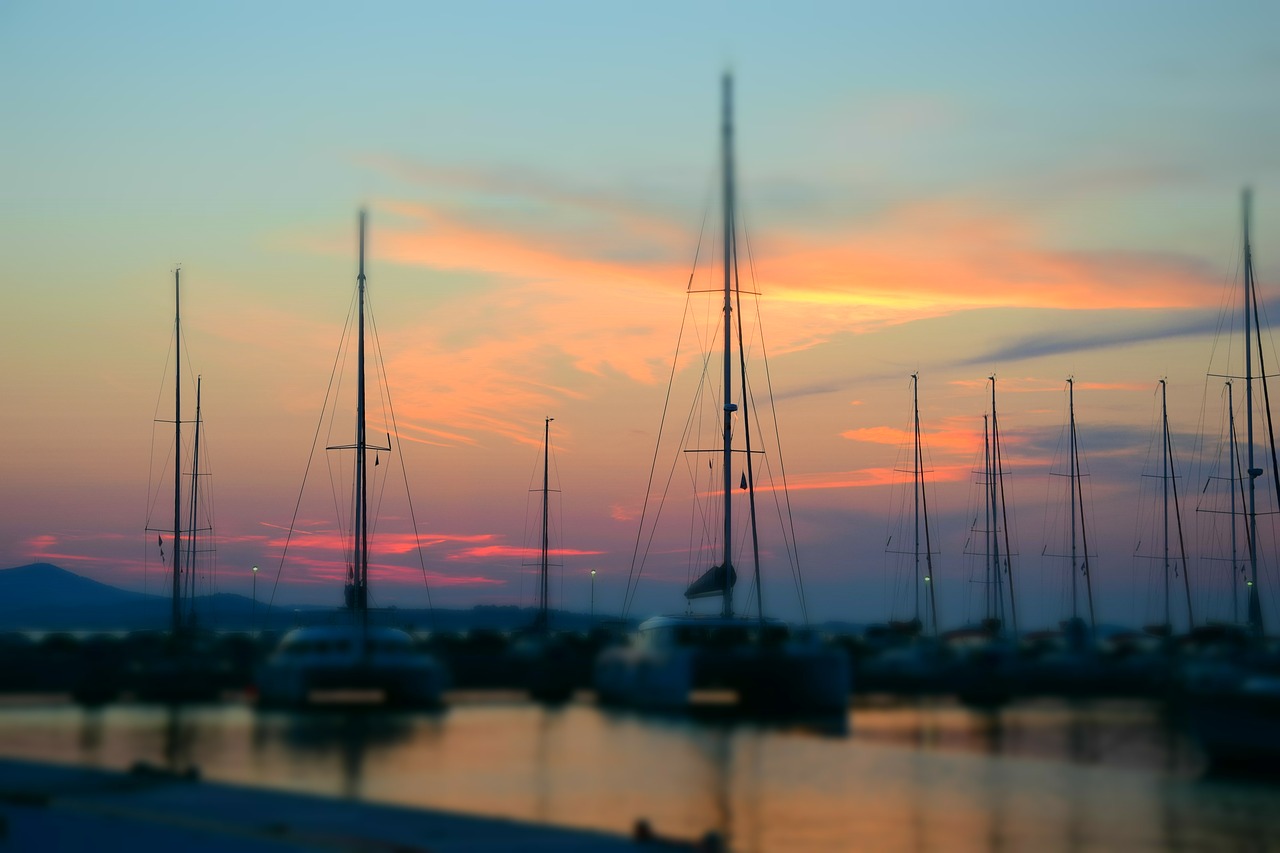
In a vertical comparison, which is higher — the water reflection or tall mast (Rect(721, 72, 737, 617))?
tall mast (Rect(721, 72, 737, 617))

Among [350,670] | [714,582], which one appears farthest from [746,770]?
[714,582]

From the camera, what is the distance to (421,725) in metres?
27.3

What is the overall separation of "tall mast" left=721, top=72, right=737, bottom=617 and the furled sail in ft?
0.08

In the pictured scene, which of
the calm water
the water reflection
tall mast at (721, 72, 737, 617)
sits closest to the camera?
the calm water

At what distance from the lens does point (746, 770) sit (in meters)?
20.2

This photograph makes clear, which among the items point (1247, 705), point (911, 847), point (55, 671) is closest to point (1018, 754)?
point (1247, 705)

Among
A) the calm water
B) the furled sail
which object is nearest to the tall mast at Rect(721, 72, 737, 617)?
the furled sail

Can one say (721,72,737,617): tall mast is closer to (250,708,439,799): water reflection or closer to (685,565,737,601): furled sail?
(685,565,737,601): furled sail

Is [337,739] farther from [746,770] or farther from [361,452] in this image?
[361,452]

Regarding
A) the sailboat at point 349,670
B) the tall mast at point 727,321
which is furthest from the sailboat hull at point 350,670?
the tall mast at point 727,321

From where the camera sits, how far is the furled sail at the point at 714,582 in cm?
3616

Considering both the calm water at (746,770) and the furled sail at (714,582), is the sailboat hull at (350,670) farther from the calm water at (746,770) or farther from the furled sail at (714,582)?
the furled sail at (714,582)

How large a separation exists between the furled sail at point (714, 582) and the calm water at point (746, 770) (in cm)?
612

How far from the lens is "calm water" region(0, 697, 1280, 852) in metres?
14.9
